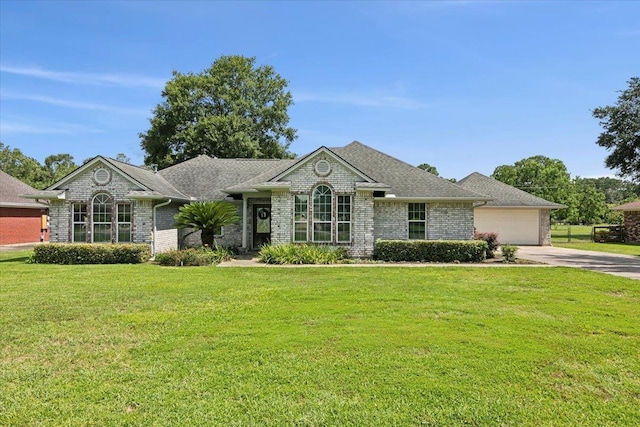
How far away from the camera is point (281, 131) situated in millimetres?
42531

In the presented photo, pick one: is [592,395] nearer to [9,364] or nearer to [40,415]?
[40,415]

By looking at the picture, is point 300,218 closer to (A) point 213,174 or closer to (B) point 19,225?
(A) point 213,174

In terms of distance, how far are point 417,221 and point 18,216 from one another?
26.4 m

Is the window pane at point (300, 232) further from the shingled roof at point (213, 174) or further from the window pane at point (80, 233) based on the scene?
the window pane at point (80, 233)

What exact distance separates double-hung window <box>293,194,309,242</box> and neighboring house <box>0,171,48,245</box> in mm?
17457

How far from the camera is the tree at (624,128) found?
2869cm

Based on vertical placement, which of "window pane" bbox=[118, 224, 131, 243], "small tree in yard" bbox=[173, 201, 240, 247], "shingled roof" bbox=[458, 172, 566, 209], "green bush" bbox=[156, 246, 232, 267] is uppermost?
"shingled roof" bbox=[458, 172, 566, 209]

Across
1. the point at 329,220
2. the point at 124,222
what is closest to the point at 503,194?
the point at 329,220

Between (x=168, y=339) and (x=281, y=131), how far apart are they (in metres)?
38.3

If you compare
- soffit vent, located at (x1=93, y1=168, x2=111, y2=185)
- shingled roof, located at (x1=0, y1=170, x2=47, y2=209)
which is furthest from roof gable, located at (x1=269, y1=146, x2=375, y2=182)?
shingled roof, located at (x1=0, y1=170, x2=47, y2=209)

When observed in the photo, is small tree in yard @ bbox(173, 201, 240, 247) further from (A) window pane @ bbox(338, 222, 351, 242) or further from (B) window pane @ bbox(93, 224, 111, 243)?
(A) window pane @ bbox(338, 222, 351, 242)

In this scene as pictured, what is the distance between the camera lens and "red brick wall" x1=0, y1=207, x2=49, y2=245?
24625 mm

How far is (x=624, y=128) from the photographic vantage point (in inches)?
1144

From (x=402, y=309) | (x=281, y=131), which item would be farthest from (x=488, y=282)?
(x=281, y=131)
